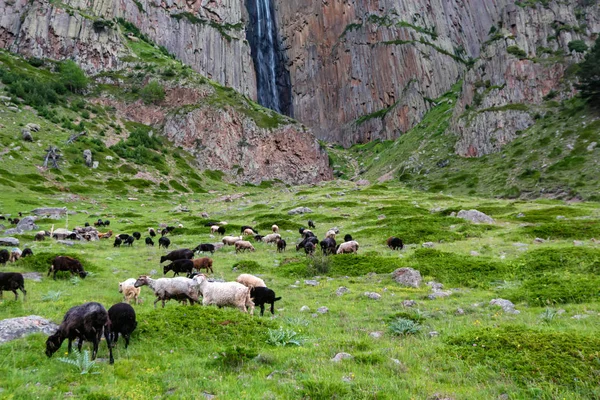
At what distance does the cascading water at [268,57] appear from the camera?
559 feet

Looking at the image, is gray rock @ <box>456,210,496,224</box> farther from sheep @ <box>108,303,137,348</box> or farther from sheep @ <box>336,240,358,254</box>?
sheep @ <box>108,303,137,348</box>

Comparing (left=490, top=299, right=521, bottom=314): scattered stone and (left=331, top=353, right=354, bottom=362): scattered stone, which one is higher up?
(left=331, top=353, right=354, bottom=362): scattered stone

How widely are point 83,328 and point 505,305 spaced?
14174 millimetres

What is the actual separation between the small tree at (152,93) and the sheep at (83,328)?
344 ft

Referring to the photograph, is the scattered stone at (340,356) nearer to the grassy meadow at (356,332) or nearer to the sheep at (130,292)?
the grassy meadow at (356,332)

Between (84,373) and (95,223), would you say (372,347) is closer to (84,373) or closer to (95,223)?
(84,373)

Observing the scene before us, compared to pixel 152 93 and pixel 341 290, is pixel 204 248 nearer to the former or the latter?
pixel 341 290

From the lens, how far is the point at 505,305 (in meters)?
14.4

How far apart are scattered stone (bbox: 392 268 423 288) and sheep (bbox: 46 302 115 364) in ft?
45.7

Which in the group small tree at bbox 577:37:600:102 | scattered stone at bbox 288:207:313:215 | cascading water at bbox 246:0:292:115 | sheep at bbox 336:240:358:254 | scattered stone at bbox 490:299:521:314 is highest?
cascading water at bbox 246:0:292:115

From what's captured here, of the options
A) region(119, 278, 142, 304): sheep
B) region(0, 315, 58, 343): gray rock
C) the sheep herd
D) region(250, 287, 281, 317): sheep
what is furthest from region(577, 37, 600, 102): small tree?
region(0, 315, 58, 343): gray rock

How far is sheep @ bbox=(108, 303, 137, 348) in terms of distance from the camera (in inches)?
405

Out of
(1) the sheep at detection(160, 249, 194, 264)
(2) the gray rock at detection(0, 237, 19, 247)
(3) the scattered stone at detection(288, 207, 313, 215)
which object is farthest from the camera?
(3) the scattered stone at detection(288, 207, 313, 215)

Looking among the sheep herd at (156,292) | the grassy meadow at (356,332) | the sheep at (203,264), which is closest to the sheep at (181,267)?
the sheep herd at (156,292)
